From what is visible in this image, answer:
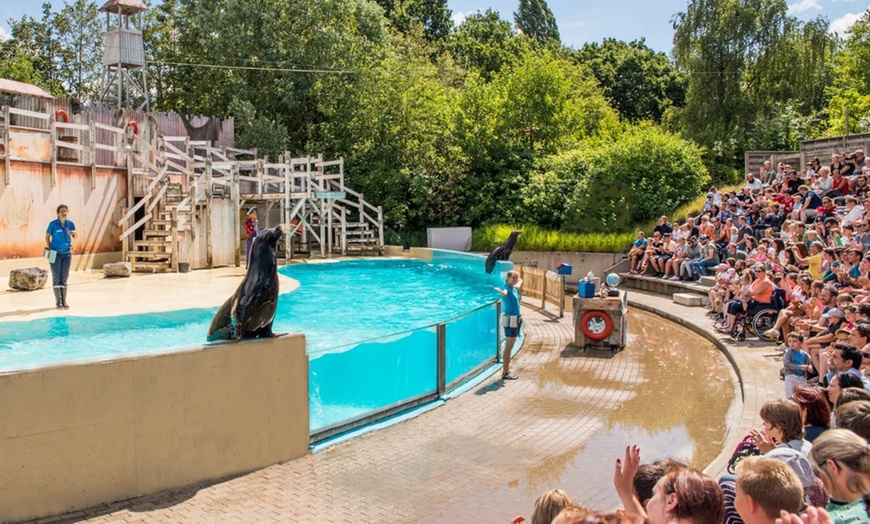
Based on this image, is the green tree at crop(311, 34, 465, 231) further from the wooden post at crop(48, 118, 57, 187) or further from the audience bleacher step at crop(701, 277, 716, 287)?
the audience bleacher step at crop(701, 277, 716, 287)

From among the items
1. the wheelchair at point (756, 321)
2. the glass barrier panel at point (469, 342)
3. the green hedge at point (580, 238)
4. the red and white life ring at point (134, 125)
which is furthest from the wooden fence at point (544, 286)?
the red and white life ring at point (134, 125)

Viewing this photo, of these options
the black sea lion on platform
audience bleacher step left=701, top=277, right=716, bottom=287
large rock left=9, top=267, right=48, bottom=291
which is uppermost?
the black sea lion on platform

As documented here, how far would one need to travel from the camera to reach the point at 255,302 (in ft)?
21.0

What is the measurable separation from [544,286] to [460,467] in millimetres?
10192

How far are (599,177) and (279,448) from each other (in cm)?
2209

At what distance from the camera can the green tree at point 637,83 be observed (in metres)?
53.4

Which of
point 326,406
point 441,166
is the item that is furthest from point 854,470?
point 441,166

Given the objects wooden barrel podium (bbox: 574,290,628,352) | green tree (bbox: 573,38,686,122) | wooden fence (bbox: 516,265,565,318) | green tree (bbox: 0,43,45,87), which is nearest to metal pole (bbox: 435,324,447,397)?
wooden barrel podium (bbox: 574,290,628,352)

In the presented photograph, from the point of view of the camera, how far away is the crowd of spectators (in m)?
2.80

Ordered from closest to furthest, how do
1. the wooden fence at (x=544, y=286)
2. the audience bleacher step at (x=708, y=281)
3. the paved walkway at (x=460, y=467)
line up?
the paved walkway at (x=460, y=467), the wooden fence at (x=544, y=286), the audience bleacher step at (x=708, y=281)

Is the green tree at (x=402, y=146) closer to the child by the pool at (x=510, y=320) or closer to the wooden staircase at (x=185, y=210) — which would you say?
the wooden staircase at (x=185, y=210)

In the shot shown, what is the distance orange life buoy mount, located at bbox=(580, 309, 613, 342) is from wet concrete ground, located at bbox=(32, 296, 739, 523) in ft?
3.63

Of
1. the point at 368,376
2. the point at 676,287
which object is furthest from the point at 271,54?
the point at 368,376

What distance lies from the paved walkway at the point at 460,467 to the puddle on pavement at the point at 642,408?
2 cm
